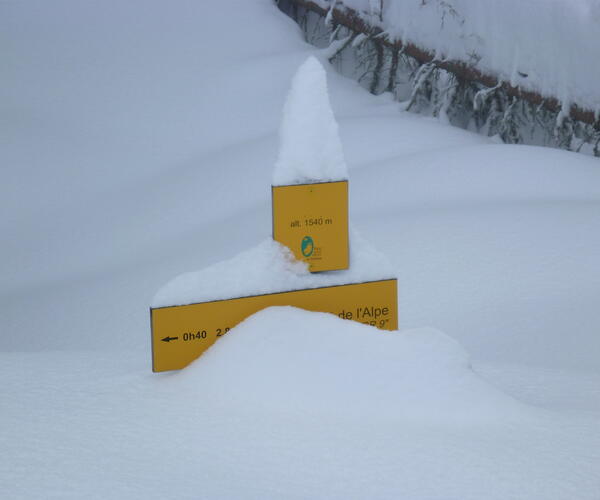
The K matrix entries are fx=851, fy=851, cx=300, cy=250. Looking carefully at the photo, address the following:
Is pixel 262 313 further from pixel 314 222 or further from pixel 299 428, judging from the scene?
pixel 299 428

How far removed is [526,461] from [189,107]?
3954mm

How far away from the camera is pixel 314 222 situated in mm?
2021

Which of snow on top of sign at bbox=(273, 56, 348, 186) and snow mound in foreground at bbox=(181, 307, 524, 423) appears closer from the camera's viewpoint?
snow mound in foreground at bbox=(181, 307, 524, 423)

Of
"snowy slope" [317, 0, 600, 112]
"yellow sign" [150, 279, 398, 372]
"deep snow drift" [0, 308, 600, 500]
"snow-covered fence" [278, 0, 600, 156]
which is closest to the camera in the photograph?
"deep snow drift" [0, 308, 600, 500]

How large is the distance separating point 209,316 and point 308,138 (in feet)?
1.60

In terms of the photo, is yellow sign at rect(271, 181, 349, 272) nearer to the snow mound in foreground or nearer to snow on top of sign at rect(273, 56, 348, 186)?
snow on top of sign at rect(273, 56, 348, 186)

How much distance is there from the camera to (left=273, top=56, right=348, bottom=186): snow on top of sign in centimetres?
201

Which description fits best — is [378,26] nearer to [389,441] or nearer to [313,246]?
[313,246]

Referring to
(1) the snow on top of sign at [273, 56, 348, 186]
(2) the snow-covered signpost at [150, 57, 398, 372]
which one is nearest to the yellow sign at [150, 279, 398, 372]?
(2) the snow-covered signpost at [150, 57, 398, 372]

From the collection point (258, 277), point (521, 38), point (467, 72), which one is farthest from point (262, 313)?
point (467, 72)

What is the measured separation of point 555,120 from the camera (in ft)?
14.7

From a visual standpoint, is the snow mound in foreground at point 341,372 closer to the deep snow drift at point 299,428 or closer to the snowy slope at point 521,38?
the deep snow drift at point 299,428

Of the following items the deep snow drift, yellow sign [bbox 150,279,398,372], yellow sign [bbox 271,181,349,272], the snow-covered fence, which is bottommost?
the deep snow drift

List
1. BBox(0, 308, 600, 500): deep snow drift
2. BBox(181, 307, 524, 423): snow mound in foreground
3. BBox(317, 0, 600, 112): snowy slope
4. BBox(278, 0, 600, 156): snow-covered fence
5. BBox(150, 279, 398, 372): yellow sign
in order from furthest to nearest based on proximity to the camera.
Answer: BBox(278, 0, 600, 156): snow-covered fence → BBox(317, 0, 600, 112): snowy slope → BBox(150, 279, 398, 372): yellow sign → BBox(181, 307, 524, 423): snow mound in foreground → BBox(0, 308, 600, 500): deep snow drift
